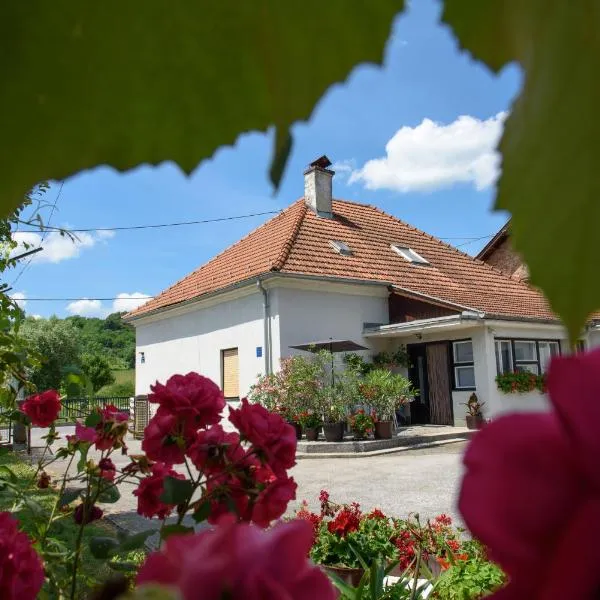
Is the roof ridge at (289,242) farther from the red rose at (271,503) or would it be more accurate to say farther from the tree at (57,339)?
the tree at (57,339)

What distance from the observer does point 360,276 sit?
48.4 feet

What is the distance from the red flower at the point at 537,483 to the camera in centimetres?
22

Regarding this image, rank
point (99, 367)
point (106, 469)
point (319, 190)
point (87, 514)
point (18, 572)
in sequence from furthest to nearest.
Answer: point (99, 367), point (319, 190), point (106, 469), point (87, 514), point (18, 572)

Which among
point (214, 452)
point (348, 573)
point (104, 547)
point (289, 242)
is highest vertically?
point (289, 242)

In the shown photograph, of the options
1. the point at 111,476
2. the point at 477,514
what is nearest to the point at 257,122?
the point at 477,514

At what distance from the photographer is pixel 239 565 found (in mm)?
312

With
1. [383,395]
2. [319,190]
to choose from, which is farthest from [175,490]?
[319,190]

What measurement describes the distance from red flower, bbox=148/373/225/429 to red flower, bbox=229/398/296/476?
0.41ft

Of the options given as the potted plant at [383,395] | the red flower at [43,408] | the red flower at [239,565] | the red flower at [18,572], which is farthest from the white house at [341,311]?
the red flower at [239,565]

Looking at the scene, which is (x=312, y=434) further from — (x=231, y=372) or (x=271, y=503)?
(x=271, y=503)

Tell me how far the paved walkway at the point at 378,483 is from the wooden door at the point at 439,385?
3.38m

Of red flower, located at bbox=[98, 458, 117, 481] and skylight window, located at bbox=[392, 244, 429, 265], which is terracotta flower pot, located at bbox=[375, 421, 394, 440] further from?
red flower, located at bbox=[98, 458, 117, 481]

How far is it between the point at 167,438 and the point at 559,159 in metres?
1.45

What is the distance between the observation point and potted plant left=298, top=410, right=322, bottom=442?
11.8 metres
